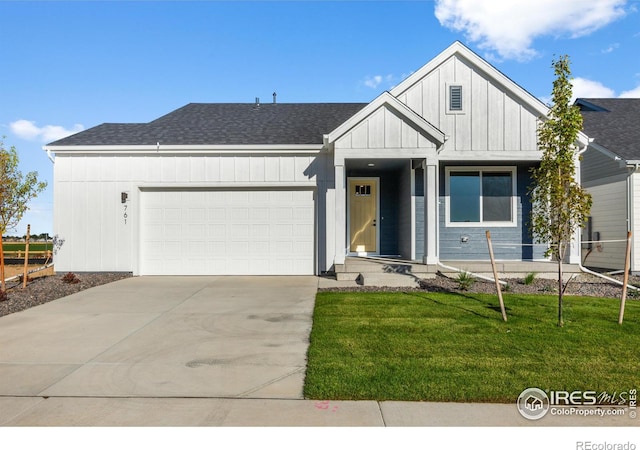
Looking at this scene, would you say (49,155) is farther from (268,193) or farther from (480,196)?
(480,196)

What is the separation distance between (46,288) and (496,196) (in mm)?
11873

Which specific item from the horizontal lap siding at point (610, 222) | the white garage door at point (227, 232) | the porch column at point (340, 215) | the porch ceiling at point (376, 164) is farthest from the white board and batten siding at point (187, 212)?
the horizontal lap siding at point (610, 222)

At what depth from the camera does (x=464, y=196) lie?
11.6 metres

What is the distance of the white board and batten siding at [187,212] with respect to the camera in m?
11.3

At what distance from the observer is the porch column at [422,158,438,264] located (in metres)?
9.79

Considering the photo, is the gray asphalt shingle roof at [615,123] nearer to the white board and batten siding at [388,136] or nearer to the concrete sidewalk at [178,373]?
the white board and batten siding at [388,136]

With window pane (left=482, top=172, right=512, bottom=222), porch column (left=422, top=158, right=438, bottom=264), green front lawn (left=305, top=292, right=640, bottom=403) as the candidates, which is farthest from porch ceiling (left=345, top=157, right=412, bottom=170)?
green front lawn (left=305, top=292, right=640, bottom=403)

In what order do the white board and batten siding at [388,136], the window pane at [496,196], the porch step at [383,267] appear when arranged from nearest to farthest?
the porch step at [383,267] < the white board and batten siding at [388,136] < the window pane at [496,196]

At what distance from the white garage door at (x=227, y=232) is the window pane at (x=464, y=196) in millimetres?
4082

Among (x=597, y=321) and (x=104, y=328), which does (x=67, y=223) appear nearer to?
(x=104, y=328)

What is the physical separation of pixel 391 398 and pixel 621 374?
96.9 inches

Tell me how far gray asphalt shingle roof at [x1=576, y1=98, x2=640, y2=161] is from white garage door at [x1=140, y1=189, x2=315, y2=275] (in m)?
9.53

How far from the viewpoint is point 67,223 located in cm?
1130

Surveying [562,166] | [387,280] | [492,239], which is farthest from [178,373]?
[492,239]
